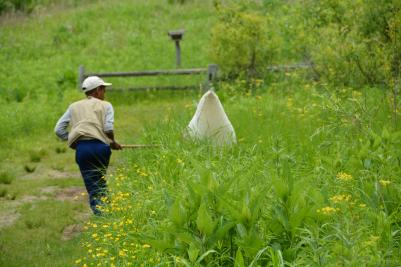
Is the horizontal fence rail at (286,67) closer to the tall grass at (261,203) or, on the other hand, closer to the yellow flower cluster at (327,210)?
the tall grass at (261,203)

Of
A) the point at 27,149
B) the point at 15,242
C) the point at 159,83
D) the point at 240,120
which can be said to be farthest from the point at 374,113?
the point at 159,83

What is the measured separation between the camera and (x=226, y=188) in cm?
627

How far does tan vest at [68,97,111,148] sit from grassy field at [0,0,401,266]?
0.60 m

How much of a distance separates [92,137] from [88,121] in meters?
0.19

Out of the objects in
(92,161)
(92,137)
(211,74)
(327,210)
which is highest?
(327,210)

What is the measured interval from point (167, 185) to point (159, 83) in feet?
40.6

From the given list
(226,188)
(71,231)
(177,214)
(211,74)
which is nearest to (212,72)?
(211,74)

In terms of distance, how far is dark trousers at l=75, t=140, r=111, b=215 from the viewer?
8.90 metres

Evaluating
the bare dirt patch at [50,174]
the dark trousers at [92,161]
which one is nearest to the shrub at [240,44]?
the bare dirt patch at [50,174]

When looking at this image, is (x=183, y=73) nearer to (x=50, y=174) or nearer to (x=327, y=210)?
(x=50, y=174)

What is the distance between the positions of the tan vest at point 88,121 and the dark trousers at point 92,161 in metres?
0.08

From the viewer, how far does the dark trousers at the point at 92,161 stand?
890 cm

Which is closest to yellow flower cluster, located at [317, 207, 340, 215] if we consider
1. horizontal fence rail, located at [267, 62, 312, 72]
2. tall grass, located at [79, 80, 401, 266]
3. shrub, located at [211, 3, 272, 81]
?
tall grass, located at [79, 80, 401, 266]

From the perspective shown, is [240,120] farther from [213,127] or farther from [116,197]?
[116,197]
